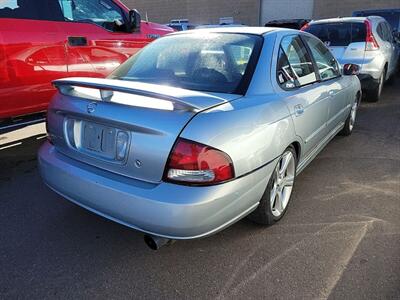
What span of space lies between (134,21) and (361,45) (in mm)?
4284

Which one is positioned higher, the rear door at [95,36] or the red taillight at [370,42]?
the rear door at [95,36]

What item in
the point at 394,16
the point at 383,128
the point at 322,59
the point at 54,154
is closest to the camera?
the point at 54,154

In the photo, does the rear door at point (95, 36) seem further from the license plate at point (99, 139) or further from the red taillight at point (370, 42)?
the red taillight at point (370, 42)

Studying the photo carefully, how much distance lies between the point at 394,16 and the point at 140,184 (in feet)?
65.9

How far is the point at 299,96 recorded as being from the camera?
10.5 feet

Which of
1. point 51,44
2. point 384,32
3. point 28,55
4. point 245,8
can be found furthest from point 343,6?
point 28,55

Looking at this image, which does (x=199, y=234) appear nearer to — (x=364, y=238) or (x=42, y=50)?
(x=364, y=238)

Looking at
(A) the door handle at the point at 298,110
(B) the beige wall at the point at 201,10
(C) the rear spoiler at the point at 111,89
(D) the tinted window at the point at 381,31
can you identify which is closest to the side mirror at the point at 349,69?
(A) the door handle at the point at 298,110

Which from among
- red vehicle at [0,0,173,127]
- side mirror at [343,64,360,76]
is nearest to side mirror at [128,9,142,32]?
red vehicle at [0,0,173,127]

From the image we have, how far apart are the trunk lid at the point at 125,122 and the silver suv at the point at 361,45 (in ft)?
17.9

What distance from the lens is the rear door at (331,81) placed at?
396 cm

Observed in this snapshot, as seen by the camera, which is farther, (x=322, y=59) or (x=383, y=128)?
(x=383, y=128)

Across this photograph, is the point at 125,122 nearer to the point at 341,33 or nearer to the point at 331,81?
the point at 331,81

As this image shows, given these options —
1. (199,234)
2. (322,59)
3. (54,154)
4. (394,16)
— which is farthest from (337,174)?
(394,16)
